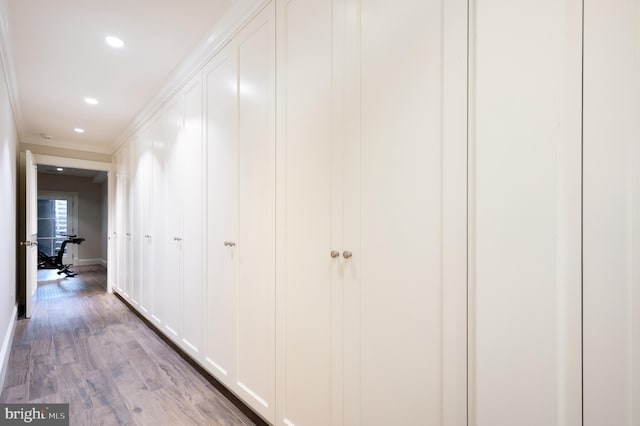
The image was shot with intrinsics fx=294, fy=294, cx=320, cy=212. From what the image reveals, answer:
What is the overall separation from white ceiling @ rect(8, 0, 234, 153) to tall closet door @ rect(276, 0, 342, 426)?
0.87m

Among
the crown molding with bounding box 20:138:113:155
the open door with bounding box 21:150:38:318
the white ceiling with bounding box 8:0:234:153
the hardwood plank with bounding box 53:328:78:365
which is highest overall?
the white ceiling with bounding box 8:0:234:153

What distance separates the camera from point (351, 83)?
1220 millimetres

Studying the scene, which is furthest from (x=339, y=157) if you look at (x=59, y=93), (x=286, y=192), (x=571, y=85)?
(x=59, y=93)

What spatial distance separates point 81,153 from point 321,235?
19.3 feet

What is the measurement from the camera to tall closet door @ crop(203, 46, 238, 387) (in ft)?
6.51

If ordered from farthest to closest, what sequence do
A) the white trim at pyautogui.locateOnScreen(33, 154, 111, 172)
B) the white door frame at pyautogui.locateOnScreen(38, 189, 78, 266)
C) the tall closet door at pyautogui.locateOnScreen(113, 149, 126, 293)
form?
the white door frame at pyautogui.locateOnScreen(38, 189, 78, 266), the white trim at pyautogui.locateOnScreen(33, 154, 111, 172), the tall closet door at pyautogui.locateOnScreen(113, 149, 126, 293)

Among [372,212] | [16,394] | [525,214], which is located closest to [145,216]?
[16,394]

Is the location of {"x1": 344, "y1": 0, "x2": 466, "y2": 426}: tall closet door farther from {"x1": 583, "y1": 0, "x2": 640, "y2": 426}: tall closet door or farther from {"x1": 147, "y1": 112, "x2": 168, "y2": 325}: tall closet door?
{"x1": 147, "y1": 112, "x2": 168, "y2": 325}: tall closet door

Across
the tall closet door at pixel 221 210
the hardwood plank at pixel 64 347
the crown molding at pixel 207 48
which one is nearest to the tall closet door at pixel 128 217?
the hardwood plank at pixel 64 347

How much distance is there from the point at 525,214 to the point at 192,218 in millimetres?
2370

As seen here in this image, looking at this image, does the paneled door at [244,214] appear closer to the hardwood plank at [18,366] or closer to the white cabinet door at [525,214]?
the white cabinet door at [525,214]

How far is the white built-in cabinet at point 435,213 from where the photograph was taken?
2.25 feet

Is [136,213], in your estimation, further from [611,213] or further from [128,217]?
[611,213]

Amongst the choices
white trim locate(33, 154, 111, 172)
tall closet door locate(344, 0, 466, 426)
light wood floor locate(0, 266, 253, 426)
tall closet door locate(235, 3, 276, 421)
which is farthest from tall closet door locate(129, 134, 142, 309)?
tall closet door locate(344, 0, 466, 426)
